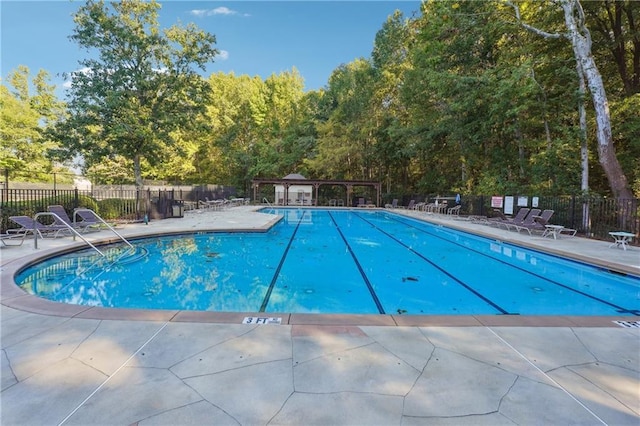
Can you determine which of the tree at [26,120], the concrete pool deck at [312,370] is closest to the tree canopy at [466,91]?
the concrete pool deck at [312,370]

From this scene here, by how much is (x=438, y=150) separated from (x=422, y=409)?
25.3 meters

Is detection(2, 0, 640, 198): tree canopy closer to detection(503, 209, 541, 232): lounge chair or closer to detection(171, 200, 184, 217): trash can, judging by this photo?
detection(503, 209, 541, 232): lounge chair

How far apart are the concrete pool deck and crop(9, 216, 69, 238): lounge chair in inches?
203

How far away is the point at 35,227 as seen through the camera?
7086mm

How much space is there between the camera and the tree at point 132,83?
1515 cm

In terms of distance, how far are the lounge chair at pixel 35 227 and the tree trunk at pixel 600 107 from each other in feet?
54.5

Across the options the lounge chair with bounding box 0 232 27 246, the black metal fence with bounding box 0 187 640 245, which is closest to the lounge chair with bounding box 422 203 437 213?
the black metal fence with bounding box 0 187 640 245

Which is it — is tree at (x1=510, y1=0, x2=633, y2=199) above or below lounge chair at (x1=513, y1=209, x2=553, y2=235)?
above

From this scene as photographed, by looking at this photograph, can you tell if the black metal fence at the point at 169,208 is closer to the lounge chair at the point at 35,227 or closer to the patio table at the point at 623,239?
the patio table at the point at 623,239

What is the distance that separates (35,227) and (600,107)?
16.8 metres

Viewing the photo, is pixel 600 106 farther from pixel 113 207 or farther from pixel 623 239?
pixel 113 207

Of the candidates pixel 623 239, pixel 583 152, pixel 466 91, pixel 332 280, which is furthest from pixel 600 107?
pixel 332 280

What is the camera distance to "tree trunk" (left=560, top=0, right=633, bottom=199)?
35.6ft

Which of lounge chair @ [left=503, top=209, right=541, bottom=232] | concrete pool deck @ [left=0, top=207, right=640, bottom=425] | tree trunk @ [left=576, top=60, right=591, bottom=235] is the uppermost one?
tree trunk @ [left=576, top=60, right=591, bottom=235]
